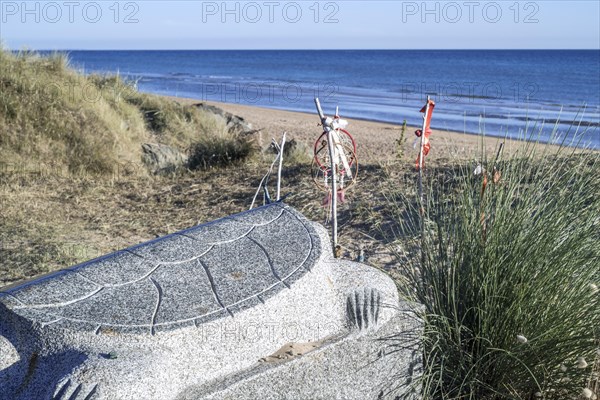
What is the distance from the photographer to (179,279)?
2.63m

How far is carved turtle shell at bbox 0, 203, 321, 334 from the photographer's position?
238cm

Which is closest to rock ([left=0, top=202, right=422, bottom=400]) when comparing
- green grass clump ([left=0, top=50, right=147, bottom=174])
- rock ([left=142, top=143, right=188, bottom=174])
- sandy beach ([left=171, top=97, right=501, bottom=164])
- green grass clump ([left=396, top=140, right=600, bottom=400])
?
green grass clump ([left=396, top=140, right=600, bottom=400])

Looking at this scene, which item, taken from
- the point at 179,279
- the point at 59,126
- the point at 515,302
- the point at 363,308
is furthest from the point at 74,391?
the point at 59,126

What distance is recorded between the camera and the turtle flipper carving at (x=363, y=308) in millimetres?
2840

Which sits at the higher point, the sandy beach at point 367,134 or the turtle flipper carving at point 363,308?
the sandy beach at point 367,134

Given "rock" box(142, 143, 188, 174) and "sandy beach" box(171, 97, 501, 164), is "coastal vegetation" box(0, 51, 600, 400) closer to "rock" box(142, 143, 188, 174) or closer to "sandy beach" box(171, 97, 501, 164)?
"rock" box(142, 143, 188, 174)

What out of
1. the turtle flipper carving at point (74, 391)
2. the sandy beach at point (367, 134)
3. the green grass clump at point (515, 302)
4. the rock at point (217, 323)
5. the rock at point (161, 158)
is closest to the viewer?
the turtle flipper carving at point (74, 391)

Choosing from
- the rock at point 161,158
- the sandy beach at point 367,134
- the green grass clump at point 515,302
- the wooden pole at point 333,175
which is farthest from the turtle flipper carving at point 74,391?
the sandy beach at point 367,134

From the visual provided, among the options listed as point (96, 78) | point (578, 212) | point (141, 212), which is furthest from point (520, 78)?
point (578, 212)

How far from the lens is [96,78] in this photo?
12.7m

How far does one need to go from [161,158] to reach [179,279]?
694 centimetres

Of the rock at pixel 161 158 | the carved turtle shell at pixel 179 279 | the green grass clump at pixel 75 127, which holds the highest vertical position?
the green grass clump at pixel 75 127

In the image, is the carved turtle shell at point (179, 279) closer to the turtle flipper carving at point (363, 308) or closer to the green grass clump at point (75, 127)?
the turtle flipper carving at point (363, 308)

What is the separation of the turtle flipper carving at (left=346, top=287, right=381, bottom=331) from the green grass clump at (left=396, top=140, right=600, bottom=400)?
0.72 ft
